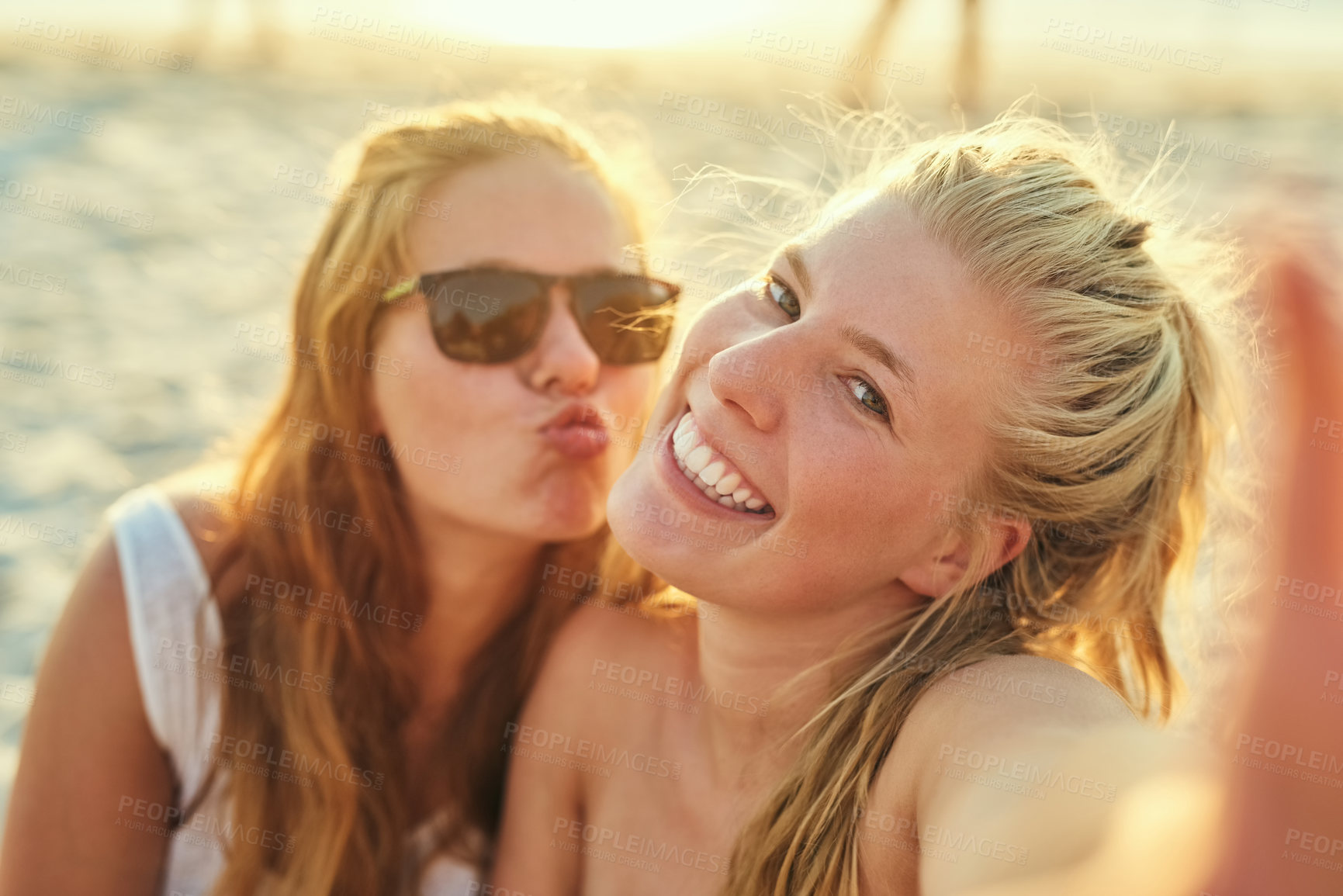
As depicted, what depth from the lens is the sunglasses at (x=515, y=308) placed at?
2771mm

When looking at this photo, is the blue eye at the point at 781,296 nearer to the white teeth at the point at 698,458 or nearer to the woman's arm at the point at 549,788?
the white teeth at the point at 698,458

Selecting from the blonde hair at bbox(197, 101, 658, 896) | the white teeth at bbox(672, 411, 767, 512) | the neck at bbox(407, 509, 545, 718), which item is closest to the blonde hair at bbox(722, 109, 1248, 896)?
the white teeth at bbox(672, 411, 767, 512)

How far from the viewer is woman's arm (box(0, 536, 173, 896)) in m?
2.85

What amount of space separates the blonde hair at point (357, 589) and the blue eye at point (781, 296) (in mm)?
784

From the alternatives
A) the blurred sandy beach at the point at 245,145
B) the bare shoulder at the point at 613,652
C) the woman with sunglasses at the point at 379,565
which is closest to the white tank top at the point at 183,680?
the woman with sunglasses at the point at 379,565

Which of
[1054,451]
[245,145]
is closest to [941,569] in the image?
[1054,451]

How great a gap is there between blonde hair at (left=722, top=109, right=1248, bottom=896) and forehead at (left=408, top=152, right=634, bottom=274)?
72 centimetres

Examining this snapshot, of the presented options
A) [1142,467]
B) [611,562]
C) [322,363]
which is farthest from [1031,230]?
[322,363]

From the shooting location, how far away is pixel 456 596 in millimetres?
3078

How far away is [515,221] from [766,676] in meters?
1.30

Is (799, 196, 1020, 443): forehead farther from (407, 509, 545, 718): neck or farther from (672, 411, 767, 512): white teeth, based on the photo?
(407, 509, 545, 718): neck

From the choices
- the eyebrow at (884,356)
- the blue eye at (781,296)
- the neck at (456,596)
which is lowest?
the neck at (456,596)

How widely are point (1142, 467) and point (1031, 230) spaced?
528mm

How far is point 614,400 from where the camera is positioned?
114 inches
